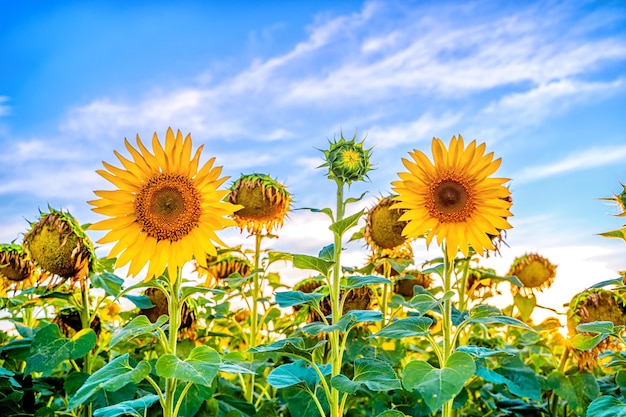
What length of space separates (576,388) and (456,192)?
1.47 metres

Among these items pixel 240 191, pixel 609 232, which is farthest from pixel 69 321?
pixel 609 232

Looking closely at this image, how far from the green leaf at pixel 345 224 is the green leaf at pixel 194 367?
62 centimetres

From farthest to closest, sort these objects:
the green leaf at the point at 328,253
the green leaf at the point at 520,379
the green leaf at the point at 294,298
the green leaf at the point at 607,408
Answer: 1. the green leaf at the point at 520,379
2. the green leaf at the point at 328,253
3. the green leaf at the point at 294,298
4. the green leaf at the point at 607,408

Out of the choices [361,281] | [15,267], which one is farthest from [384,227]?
[15,267]

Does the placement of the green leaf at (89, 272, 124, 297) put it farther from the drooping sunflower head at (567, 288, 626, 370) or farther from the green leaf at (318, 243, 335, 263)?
the drooping sunflower head at (567, 288, 626, 370)

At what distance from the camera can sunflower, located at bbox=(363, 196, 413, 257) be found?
313cm

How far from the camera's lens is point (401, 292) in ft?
13.1

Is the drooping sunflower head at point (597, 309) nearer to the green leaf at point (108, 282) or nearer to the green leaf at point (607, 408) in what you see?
the green leaf at point (607, 408)

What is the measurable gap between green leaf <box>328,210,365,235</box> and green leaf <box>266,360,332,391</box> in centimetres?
49

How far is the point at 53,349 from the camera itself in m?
2.64

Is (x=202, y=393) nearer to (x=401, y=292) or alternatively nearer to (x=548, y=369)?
(x=401, y=292)

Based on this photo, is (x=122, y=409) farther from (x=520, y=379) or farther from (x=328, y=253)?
(x=520, y=379)

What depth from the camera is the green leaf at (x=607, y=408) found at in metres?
2.18

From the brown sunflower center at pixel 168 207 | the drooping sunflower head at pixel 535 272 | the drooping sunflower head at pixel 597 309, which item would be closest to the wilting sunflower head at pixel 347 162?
the brown sunflower center at pixel 168 207
